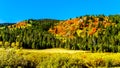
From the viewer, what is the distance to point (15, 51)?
82.6 metres

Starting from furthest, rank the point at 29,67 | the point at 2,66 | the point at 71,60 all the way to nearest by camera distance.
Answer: the point at 29,67, the point at 71,60, the point at 2,66

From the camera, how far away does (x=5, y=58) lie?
80.1 meters

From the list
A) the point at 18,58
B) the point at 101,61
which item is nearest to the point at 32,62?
the point at 18,58

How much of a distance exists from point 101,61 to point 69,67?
39.3 meters

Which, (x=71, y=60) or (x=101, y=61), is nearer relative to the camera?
(x=71, y=60)

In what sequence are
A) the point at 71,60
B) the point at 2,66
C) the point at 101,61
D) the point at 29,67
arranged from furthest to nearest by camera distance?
the point at 101,61 → the point at 29,67 → the point at 71,60 → the point at 2,66

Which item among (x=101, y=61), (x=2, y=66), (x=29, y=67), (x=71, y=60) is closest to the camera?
(x=2, y=66)

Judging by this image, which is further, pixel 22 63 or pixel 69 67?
pixel 22 63

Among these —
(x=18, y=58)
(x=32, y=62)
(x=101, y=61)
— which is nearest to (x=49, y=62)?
(x=18, y=58)

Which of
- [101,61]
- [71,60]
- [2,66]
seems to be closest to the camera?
[2,66]

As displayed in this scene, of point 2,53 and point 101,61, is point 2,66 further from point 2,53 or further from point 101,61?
point 101,61

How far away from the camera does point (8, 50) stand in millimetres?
82000

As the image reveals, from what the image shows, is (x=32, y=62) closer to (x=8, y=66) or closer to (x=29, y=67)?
(x=29, y=67)

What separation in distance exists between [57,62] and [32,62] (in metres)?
15.4
